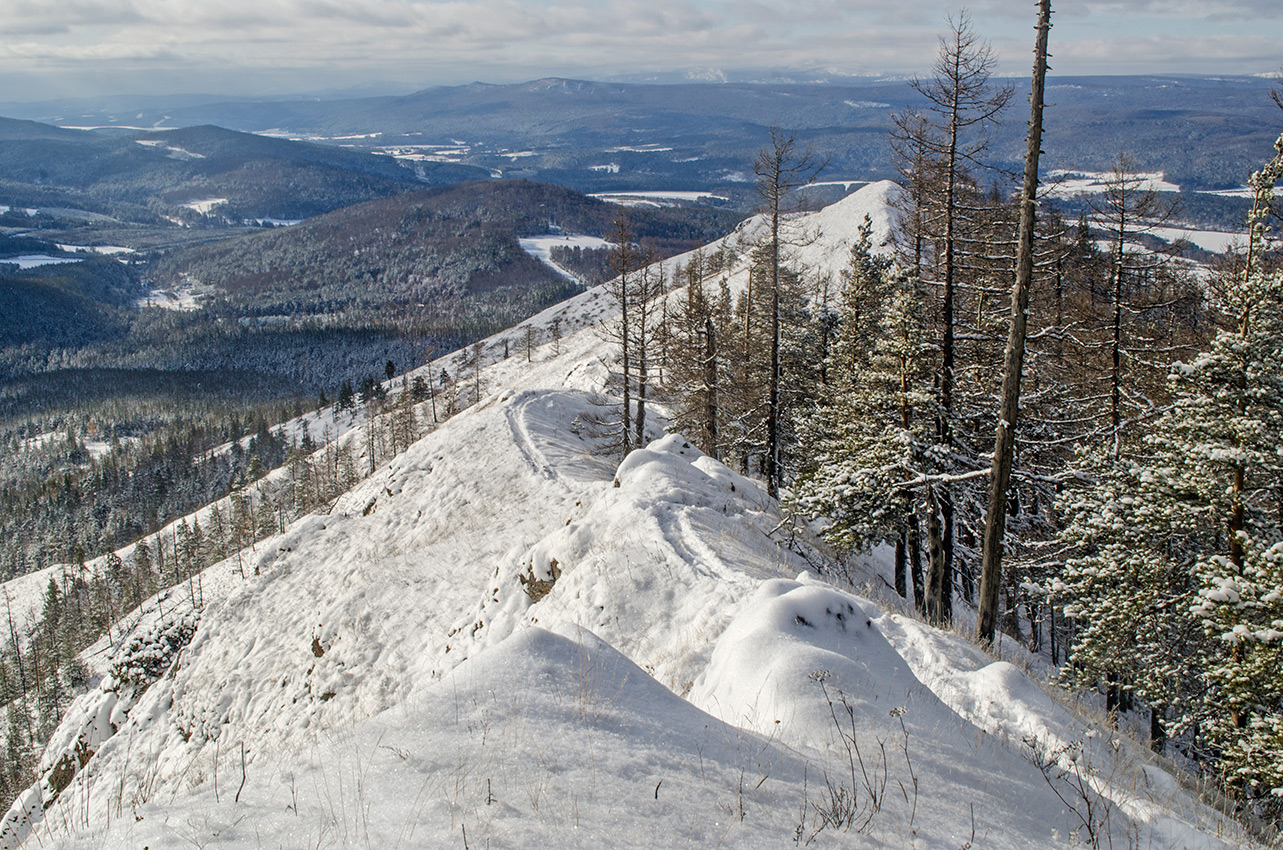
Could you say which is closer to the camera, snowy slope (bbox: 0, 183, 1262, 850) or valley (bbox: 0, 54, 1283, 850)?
snowy slope (bbox: 0, 183, 1262, 850)

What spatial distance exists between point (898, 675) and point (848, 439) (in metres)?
12.1

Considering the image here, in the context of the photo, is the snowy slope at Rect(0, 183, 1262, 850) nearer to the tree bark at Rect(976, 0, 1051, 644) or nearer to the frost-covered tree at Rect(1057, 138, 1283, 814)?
the tree bark at Rect(976, 0, 1051, 644)

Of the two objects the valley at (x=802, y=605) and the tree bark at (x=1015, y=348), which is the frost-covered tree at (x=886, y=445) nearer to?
the valley at (x=802, y=605)

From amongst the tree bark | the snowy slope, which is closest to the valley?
the snowy slope

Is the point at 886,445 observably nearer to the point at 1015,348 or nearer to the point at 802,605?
the point at 1015,348

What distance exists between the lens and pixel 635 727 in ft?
15.6

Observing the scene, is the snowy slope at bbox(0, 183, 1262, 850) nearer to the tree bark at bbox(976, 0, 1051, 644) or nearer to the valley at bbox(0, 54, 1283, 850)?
the valley at bbox(0, 54, 1283, 850)

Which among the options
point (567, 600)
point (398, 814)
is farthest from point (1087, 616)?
point (398, 814)

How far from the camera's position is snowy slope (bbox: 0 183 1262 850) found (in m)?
3.75

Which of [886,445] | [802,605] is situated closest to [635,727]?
[802,605]

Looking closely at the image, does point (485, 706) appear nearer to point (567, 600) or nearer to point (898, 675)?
point (898, 675)

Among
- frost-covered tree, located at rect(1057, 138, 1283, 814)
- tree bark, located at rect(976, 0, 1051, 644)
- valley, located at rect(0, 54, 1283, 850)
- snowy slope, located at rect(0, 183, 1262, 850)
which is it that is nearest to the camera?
snowy slope, located at rect(0, 183, 1262, 850)

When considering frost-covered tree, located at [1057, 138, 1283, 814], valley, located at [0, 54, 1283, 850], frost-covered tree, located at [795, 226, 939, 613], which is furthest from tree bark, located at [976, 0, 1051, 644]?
frost-covered tree, located at [795, 226, 939, 613]

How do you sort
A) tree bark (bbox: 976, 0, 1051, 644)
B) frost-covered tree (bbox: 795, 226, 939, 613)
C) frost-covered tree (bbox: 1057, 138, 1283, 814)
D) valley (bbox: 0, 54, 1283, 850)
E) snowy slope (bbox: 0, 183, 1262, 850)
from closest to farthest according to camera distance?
snowy slope (bbox: 0, 183, 1262, 850) < valley (bbox: 0, 54, 1283, 850) < frost-covered tree (bbox: 1057, 138, 1283, 814) < tree bark (bbox: 976, 0, 1051, 644) < frost-covered tree (bbox: 795, 226, 939, 613)
